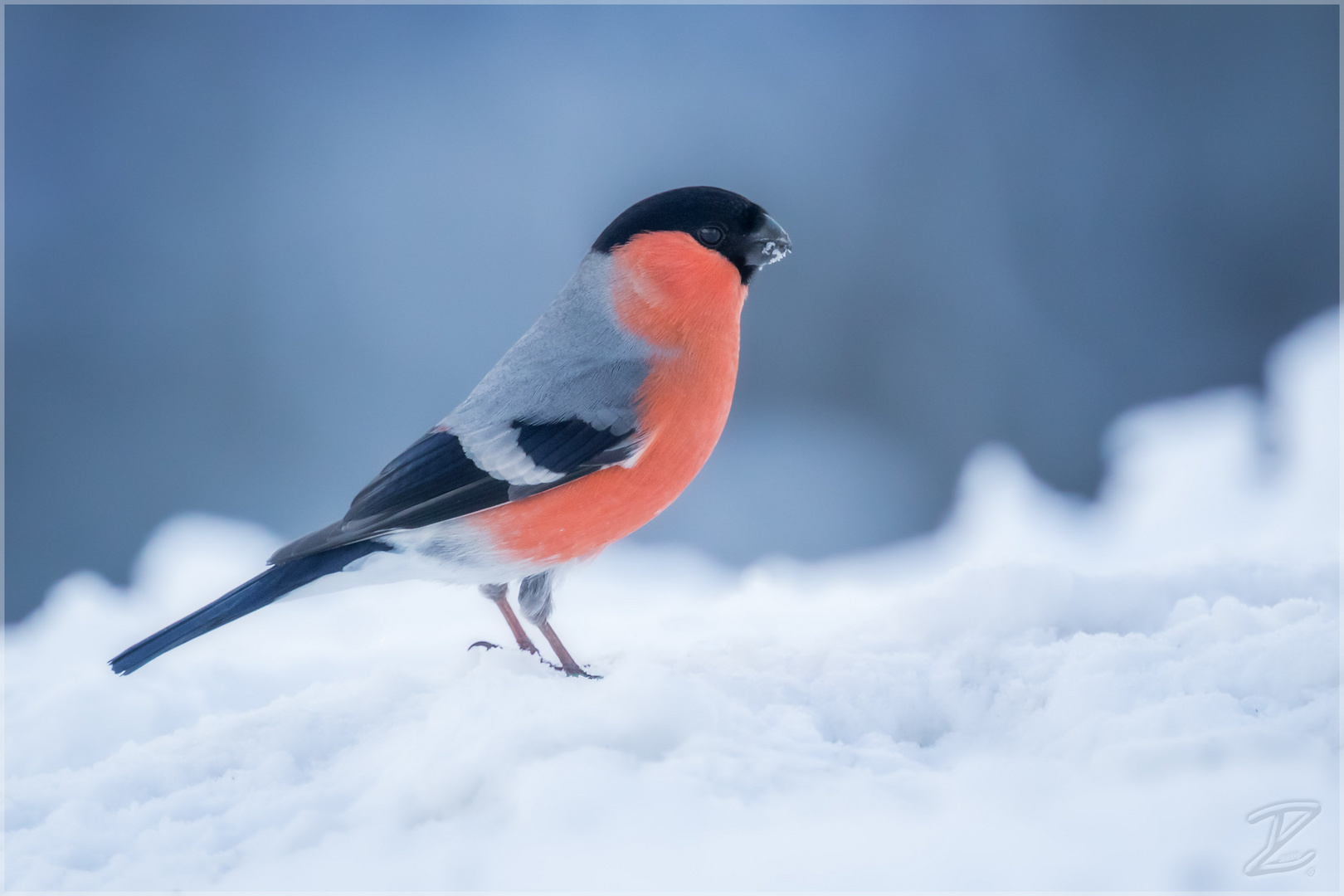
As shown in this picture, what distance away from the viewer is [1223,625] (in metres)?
1.10

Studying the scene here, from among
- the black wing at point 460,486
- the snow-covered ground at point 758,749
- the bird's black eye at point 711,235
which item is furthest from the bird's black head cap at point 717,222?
Answer: the snow-covered ground at point 758,749

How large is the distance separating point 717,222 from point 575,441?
15.0 inches

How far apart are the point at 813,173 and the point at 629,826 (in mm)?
2228

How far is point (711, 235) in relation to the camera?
128 centimetres

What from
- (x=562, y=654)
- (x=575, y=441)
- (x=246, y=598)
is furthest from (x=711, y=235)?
(x=246, y=598)

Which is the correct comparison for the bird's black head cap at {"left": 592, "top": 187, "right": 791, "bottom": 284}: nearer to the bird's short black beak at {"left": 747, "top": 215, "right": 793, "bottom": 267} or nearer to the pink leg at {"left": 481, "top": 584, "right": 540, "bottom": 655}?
the bird's short black beak at {"left": 747, "top": 215, "right": 793, "bottom": 267}

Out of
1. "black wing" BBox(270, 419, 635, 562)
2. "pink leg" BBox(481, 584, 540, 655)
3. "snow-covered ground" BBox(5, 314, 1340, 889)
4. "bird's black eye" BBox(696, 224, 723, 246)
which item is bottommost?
"snow-covered ground" BBox(5, 314, 1340, 889)

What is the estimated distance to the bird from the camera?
3.79 ft

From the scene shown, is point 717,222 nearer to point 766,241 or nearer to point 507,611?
point 766,241

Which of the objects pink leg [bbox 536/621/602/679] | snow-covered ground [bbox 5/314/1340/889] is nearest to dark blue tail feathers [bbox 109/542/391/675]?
snow-covered ground [bbox 5/314/1340/889]

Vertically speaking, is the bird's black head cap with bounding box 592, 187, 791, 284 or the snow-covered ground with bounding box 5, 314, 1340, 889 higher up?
the bird's black head cap with bounding box 592, 187, 791, 284

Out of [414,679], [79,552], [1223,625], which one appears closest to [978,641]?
[1223,625]

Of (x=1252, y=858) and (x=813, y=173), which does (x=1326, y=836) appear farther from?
(x=813, y=173)

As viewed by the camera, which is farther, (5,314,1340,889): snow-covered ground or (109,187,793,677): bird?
(109,187,793,677): bird
